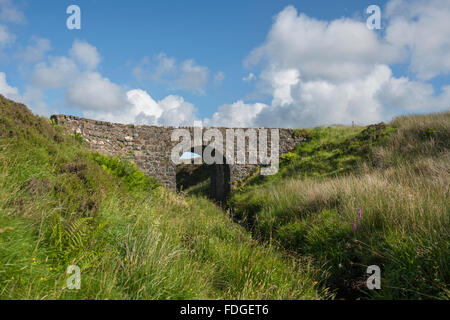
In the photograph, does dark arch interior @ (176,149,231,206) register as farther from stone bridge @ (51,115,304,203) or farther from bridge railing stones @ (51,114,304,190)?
bridge railing stones @ (51,114,304,190)

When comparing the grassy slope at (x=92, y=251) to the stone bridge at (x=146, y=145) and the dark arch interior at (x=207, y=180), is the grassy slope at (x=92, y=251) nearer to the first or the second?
the stone bridge at (x=146, y=145)

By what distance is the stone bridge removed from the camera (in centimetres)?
1145

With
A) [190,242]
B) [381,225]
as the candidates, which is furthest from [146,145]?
[381,225]

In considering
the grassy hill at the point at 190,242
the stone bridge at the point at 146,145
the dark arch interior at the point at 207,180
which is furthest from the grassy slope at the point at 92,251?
the dark arch interior at the point at 207,180

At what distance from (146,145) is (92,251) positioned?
1076cm

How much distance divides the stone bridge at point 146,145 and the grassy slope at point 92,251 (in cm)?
620

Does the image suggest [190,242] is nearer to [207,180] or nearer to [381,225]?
[381,225]

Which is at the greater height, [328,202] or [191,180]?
[191,180]

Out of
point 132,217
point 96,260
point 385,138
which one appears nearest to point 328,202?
point 132,217
